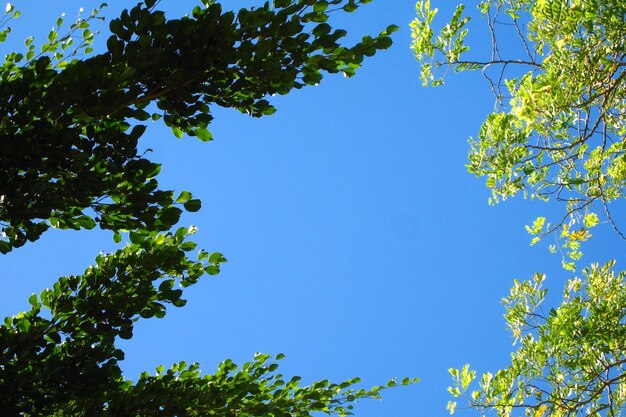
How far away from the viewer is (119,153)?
3428 mm

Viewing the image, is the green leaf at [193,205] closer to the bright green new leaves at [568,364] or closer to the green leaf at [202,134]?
the green leaf at [202,134]

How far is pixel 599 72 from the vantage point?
6324 millimetres

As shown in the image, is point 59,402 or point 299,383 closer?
point 59,402

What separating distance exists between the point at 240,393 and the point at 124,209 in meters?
1.51

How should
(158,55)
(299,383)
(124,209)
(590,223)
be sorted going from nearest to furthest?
(158,55) → (124,209) → (299,383) → (590,223)

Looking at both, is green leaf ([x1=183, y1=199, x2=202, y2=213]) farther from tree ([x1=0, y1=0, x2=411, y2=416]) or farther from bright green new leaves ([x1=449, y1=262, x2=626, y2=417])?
bright green new leaves ([x1=449, y1=262, x2=626, y2=417])

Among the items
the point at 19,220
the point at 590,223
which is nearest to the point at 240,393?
the point at 19,220

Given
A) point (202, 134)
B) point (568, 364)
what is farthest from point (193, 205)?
point (568, 364)

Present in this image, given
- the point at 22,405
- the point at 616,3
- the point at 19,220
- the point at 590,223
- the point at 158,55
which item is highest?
the point at 616,3

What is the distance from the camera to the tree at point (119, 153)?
3.25 metres

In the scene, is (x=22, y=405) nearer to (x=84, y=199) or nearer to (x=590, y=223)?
(x=84, y=199)

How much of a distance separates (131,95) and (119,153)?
342 millimetres

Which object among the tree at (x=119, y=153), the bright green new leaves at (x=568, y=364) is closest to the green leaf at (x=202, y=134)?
the tree at (x=119, y=153)

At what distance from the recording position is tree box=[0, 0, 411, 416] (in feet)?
10.7
